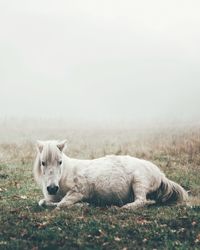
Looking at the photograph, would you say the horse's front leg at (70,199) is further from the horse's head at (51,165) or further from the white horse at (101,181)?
the horse's head at (51,165)

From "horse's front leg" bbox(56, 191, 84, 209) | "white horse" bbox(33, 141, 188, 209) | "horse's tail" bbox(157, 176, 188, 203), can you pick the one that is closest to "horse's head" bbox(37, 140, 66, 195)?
"white horse" bbox(33, 141, 188, 209)

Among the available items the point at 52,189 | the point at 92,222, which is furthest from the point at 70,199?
the point at 92,222

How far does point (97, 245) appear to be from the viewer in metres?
7.72

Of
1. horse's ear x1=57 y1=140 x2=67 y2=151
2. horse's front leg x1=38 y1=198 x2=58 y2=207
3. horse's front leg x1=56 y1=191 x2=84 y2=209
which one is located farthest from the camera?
horse's ear x1=57 y1=140 x2=67 y2=151

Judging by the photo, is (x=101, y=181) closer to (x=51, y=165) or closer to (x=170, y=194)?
(x=51, y=165)

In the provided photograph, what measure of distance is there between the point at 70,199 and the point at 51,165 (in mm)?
684

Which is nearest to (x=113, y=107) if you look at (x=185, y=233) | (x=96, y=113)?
(x=96, y=113)

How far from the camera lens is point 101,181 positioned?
10438 mm

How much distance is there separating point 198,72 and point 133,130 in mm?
3758

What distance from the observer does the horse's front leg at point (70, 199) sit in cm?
1009

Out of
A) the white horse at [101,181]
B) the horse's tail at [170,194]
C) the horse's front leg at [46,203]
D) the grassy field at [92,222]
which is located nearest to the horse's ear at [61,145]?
the white horse at [101,181]

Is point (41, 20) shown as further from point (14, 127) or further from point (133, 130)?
point (133, 130)

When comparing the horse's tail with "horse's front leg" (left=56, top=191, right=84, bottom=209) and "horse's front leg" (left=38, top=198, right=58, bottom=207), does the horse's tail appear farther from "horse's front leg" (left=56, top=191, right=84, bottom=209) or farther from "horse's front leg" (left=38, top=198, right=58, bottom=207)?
"horse's front leg" (left=38, top=198, right=58, bottom=207)

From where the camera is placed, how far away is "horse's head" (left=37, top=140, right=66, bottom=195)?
997cm
